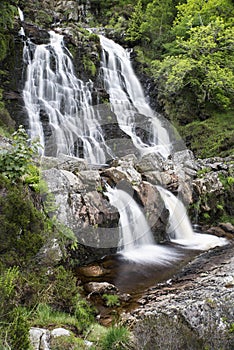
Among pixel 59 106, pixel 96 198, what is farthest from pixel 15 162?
pixel 59 106

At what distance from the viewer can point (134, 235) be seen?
8.71 m

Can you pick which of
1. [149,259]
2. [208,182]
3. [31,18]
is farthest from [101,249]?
[31,18]

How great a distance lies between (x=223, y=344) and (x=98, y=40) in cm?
1931

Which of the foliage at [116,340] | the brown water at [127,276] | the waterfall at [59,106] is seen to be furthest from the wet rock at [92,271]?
the waterfall at [59,106]

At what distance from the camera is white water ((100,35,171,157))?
54.1 ft

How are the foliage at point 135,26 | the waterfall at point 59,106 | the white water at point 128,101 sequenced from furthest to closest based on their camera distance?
the foliage at point 135,26
the white water at point 128,101
the waterfall at point 59,106

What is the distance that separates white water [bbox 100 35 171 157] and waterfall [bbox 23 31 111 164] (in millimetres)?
2022

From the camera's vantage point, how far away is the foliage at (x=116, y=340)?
11.1 feet

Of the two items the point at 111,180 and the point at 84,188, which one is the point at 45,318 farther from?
the point at 111,180

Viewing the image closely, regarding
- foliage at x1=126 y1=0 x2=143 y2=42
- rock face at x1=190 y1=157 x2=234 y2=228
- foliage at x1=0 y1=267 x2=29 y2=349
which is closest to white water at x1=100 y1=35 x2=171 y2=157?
foliage at x1=126 y1=0 x2=143 y2=42

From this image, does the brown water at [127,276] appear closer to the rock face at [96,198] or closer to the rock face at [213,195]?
the rock face at [96,198]

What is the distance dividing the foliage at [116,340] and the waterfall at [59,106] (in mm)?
9893

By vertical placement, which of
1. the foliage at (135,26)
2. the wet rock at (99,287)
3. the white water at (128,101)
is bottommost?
the wet rock at (99,287)

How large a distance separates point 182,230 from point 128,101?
33.7ft
